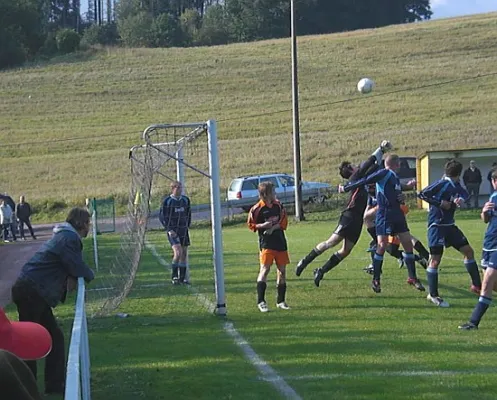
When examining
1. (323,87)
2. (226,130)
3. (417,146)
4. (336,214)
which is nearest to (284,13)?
(323,87)

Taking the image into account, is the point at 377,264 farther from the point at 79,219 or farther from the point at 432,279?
the point at 79,219

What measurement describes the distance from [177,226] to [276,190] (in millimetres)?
22906

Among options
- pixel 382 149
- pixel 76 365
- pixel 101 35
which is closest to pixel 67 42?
pixel 101 35

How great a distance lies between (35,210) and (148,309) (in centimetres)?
3359

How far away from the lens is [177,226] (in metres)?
15.5

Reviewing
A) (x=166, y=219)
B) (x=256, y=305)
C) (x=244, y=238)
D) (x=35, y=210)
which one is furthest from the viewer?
(x=35, y=210)

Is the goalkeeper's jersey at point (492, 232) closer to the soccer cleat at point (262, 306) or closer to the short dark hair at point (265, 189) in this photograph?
the short dark hair at point (265, 189)

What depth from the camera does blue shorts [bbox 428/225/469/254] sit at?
11703 millimetres

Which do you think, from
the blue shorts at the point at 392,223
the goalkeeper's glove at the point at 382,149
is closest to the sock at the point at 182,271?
the blue shorts at the point at 392,223

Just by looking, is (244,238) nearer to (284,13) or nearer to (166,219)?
(166,219)

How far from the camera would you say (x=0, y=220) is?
31453mm

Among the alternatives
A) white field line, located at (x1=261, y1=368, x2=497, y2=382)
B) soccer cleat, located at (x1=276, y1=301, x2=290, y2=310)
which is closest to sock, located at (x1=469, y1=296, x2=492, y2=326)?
white field line, located at (x1=261, y1=368, x2=497, y2=382)

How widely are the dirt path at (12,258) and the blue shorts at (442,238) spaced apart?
270 inches

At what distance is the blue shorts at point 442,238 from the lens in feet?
38.4
